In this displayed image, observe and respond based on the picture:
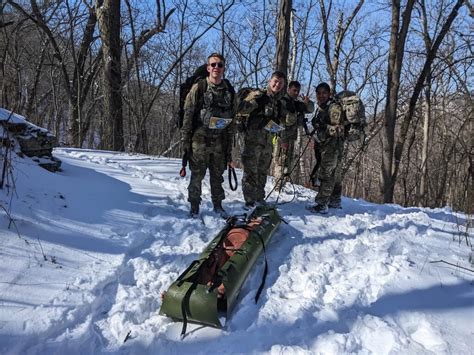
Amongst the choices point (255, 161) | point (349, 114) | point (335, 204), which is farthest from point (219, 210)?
point (349, 114)

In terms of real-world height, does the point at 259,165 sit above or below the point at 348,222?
above

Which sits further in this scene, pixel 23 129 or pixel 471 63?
pixel 471 63

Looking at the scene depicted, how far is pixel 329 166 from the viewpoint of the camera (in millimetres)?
5930

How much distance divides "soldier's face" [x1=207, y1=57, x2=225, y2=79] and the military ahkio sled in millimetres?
1846

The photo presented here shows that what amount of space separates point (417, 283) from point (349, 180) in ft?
121

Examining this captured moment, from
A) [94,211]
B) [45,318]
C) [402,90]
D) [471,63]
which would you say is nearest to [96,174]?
[94,211]

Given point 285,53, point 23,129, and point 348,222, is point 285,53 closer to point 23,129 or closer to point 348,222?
point 348,222

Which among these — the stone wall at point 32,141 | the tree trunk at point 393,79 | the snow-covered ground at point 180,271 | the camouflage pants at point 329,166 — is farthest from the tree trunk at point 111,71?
the tree trunk at point 393,79

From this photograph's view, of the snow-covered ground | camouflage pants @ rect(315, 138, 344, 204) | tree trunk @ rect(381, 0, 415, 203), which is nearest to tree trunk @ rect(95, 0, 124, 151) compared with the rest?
the snow-covered ground

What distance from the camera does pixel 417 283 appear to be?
3271mm

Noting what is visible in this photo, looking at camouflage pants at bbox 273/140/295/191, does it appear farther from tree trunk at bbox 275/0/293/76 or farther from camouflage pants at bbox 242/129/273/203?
tree trunk at bbox 275/0/293/76

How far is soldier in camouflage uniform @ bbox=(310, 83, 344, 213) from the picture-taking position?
5.79 meters

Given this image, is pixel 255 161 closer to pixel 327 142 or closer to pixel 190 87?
pixel 327 142

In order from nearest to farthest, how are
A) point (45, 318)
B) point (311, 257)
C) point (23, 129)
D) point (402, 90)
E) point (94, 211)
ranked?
1. point (45, 318)
2. point (311, 257)
3. point (94, 211)
4. point (23, 129)
5. point (402, 90)
